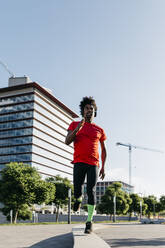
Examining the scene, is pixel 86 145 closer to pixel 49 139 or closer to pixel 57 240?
pixel 57 240

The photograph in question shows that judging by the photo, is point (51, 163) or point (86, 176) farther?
point (51, 163)

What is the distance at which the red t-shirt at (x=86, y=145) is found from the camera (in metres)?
4.73

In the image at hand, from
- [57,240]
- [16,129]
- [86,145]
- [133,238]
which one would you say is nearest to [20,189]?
[133,238]

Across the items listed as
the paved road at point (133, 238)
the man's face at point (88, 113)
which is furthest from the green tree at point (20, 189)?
the man's face at point (88, 113)

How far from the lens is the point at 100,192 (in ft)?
487

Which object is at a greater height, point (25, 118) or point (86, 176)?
point (25, 118)

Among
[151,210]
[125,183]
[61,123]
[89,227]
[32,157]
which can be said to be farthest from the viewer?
[125,183]

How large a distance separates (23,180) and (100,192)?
381ft

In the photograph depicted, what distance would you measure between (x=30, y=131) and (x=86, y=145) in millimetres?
86480

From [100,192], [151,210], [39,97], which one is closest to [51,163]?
[39,97]

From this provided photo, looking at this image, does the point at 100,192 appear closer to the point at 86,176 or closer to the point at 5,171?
the point at 5,171

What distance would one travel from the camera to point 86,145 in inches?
188

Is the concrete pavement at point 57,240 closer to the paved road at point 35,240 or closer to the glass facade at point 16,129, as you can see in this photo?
the paved road at point 35,240

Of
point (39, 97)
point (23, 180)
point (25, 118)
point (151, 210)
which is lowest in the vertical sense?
point (151, 210)
